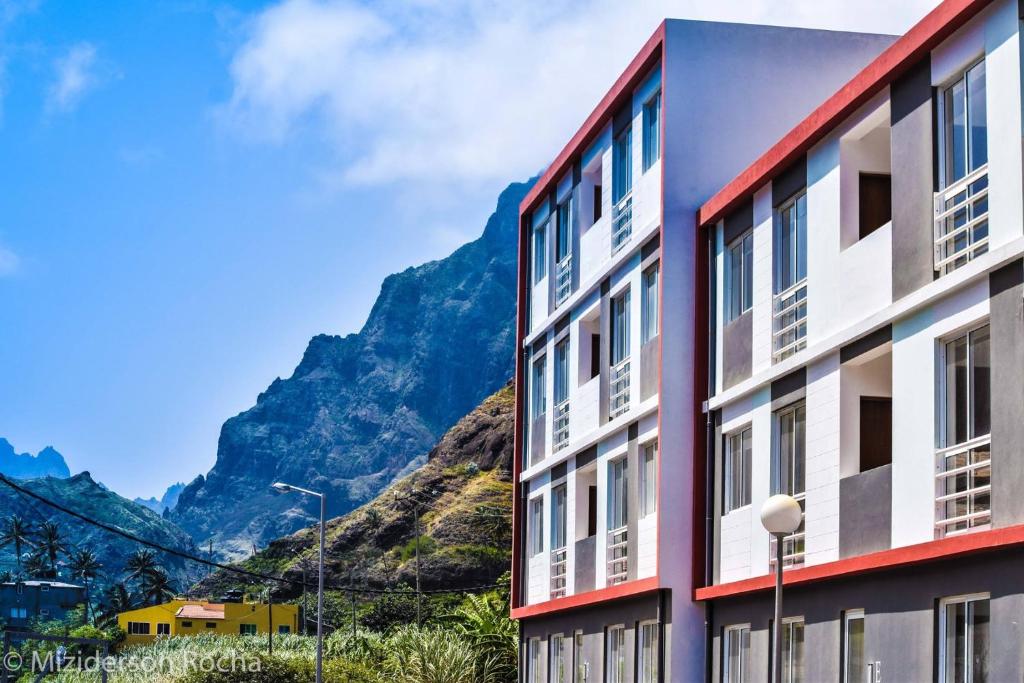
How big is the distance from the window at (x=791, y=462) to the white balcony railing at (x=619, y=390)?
6126mm

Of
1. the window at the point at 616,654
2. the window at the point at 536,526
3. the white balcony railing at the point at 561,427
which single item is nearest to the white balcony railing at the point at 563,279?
the white balcony railing at the point at 561,427

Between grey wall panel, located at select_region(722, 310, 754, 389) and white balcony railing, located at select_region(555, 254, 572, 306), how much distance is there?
8.74 metres

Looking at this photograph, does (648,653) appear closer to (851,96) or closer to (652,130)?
(652,130)

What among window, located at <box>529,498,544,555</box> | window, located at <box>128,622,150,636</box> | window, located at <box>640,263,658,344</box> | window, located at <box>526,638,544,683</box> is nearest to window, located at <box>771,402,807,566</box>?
window, located at <box>640,263,658,344</box>

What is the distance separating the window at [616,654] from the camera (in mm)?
27344

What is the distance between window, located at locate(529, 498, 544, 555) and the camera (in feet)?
113

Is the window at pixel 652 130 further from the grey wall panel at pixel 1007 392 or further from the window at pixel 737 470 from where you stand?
the grey wall panel at pixel 1007 392

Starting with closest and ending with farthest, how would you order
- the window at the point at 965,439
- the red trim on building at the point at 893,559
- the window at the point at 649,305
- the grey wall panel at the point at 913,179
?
the red trim on building at the point at 893,559 → the window at the point at 965,439 → the grey wall panel at the point at 913,179 → the window at the point at 649,305

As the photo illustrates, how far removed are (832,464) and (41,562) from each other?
594 ft

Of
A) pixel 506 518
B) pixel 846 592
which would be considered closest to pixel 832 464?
pixel 846 592

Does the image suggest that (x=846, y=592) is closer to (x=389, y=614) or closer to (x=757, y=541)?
A: (x=757, y=541)

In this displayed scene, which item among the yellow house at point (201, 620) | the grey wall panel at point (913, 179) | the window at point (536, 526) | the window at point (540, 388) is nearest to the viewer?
the grey wall panel at point (913, 179)

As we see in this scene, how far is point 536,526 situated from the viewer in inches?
1380

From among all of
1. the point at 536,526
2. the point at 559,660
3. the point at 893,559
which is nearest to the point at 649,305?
the point at 559,660
